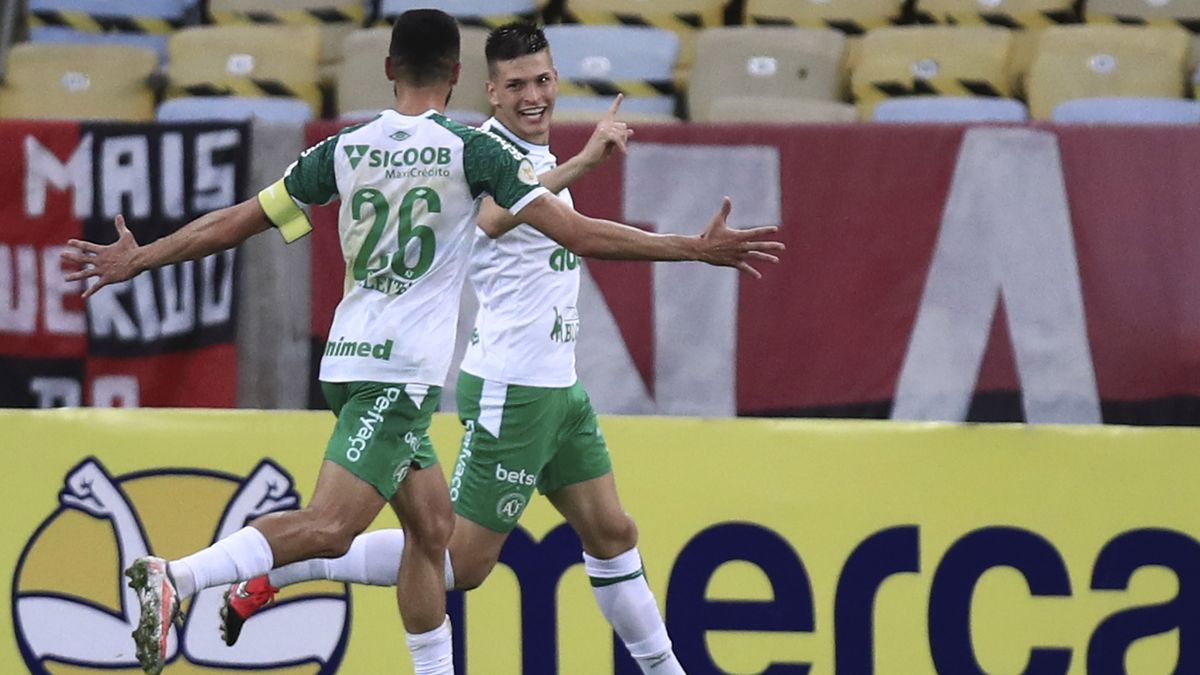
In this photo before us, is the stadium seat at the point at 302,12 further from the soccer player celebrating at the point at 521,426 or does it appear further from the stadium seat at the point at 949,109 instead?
the soccer player celebrating at the point at 521,426

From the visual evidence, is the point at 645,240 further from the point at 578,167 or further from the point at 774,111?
the point at 774,111

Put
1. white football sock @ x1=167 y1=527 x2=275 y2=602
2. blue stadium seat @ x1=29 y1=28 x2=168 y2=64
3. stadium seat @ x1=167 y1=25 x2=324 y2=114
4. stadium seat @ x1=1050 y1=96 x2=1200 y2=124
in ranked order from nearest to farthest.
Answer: white football sock @ x1=167 y1=527 x2=275 y2=602
stadium seat @ x1=1050 y1=96 x2=1200 y2=124
stadium seat @ x1=167 y1=25 x2=324 y2=114
blue stadium seat @ x1=29 y1=28 x2=168 y2=64

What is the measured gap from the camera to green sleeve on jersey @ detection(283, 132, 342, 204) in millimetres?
→ 5227

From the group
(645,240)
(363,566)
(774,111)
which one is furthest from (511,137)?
(774,111)

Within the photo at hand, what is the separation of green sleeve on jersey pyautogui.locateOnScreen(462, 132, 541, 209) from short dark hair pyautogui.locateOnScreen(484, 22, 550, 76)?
0.68 metres

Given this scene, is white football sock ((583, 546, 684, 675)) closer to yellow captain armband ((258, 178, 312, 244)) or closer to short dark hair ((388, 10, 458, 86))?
yellow captain armband ((258, 178, 312, 244))

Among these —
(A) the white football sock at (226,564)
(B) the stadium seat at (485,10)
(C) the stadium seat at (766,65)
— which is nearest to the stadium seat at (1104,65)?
(C) the stadium seat at (766,65)

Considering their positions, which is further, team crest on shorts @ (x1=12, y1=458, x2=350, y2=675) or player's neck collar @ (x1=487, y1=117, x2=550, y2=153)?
team crest on shorts @ (x1=12, y1=458, x2=350, y2=675)

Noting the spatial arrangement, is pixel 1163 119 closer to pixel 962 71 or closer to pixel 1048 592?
pixel 962 71

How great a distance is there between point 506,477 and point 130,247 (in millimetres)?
1326

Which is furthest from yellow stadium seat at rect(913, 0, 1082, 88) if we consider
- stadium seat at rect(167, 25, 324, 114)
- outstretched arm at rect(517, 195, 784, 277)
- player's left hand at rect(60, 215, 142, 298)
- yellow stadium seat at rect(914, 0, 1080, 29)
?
player's left hand at rect(60, 215, 142, 298)

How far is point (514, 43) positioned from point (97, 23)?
521 cm

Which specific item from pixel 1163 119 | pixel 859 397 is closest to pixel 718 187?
pixel 859 397

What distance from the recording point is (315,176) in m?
5.23
